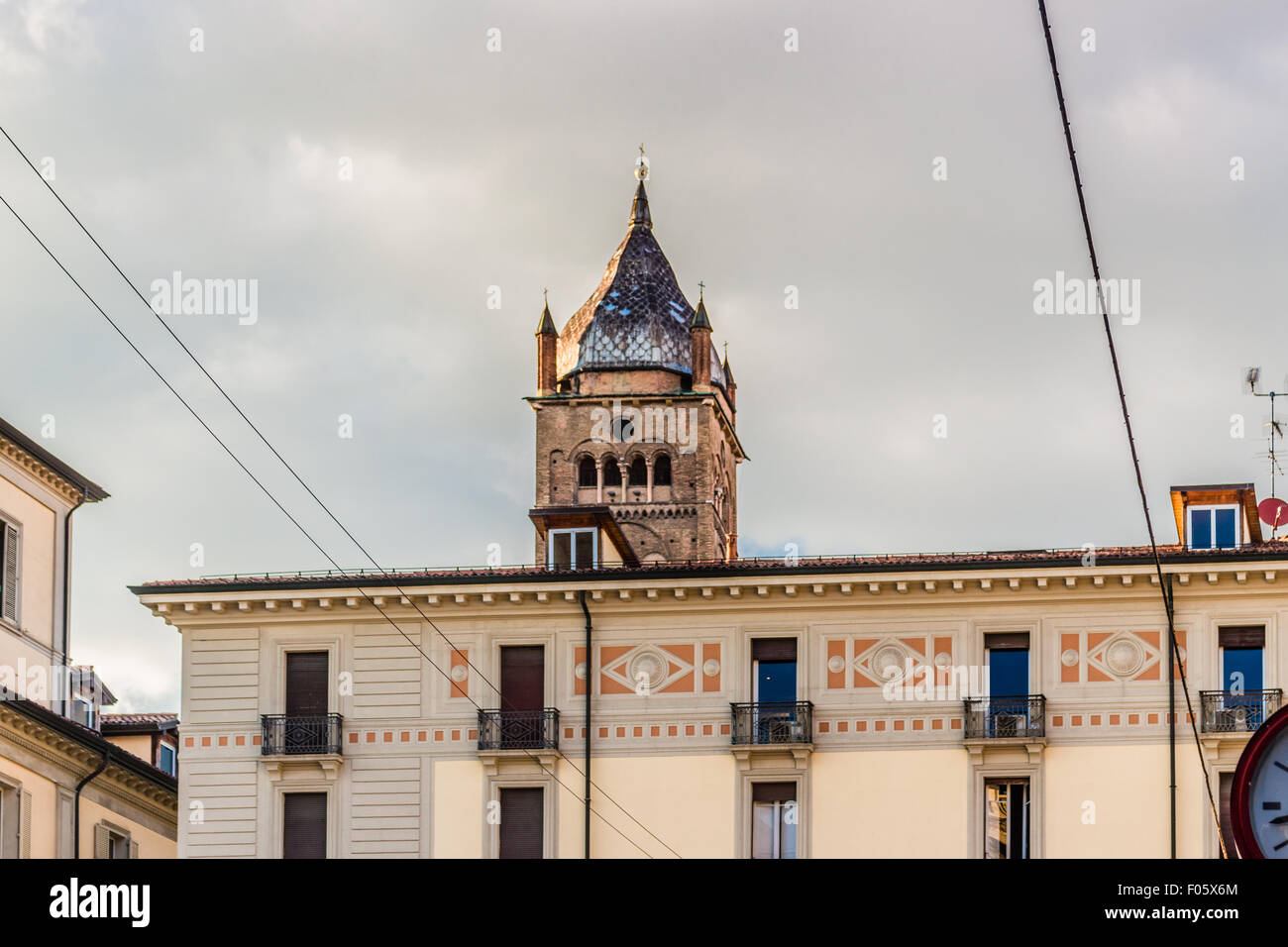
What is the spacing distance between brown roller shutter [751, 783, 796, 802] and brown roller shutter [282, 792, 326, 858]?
293 inches

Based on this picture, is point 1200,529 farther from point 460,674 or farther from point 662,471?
point 662,471

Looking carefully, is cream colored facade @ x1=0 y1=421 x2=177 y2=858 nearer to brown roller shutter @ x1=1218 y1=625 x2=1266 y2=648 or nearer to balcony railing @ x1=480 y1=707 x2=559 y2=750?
balcony railing @ x1=480 y1=707 x2=559 y2=750

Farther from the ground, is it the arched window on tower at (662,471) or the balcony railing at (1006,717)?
the arched window on tower at (662,471)

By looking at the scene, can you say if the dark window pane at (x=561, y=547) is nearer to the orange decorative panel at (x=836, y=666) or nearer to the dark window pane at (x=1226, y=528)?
the orange decorative panel at (x=836, y=666)

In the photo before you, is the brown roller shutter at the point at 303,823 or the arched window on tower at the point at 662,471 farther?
the arched window on tower at the point at 662,471

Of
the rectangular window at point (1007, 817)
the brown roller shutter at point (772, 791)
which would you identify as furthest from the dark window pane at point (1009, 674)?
the brown roller shutter at point (772, 791)

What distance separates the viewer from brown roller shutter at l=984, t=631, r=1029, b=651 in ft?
135

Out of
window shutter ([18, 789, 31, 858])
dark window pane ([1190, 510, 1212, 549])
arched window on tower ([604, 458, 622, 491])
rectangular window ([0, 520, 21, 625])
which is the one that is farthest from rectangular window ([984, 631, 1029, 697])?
arched window on tower ([604, 458, 622, 491])

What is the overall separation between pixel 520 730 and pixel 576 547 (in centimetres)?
490

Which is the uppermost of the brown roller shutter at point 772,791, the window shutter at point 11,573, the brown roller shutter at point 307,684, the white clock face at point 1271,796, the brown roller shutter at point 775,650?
the window shutter at point 11,573

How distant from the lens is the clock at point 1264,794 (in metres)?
8.34

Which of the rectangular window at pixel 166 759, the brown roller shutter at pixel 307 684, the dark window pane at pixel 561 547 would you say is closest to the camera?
the brown roller shutter at pixel 307 684

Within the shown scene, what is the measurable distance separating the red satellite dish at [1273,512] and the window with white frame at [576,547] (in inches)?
481
